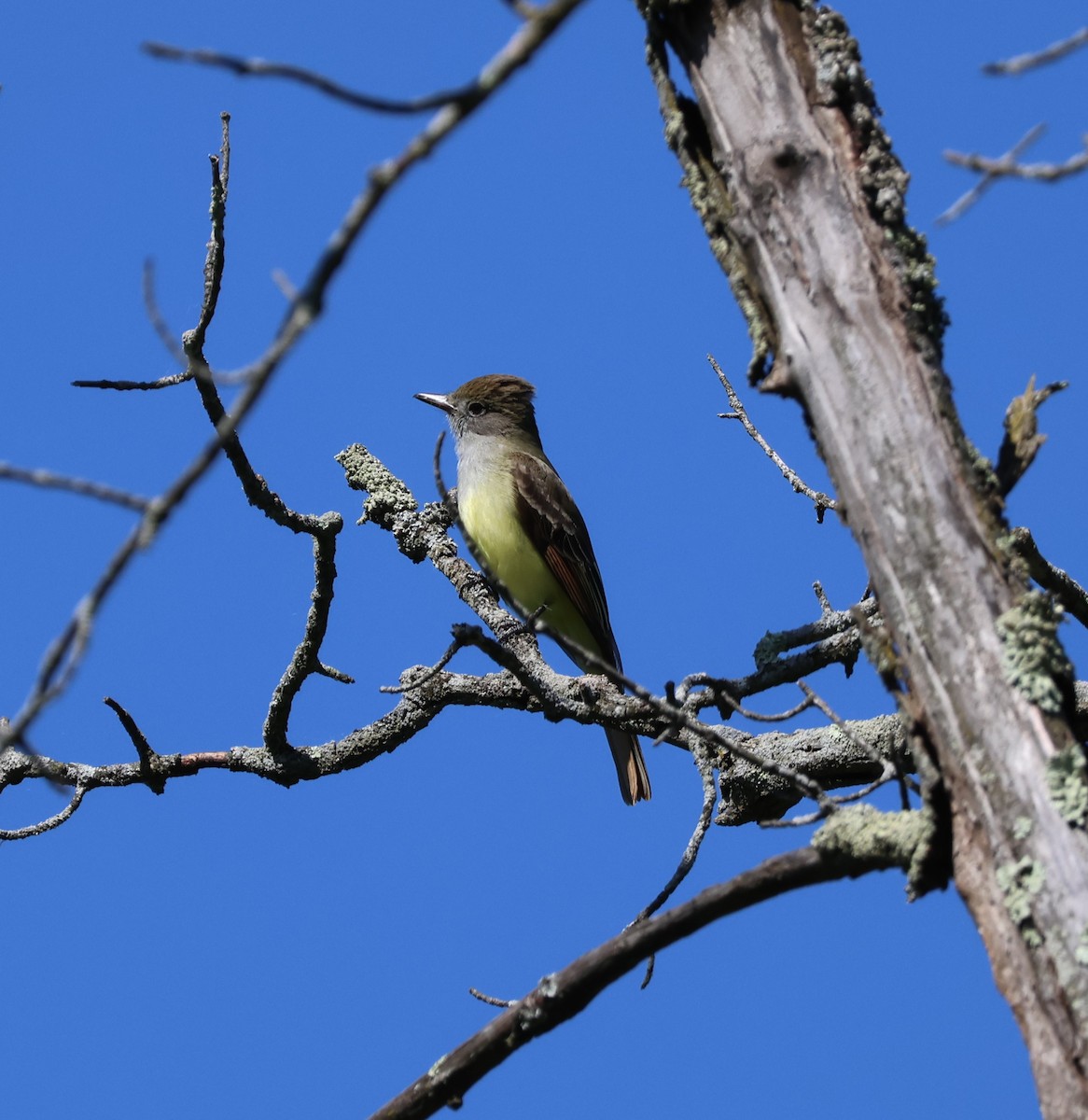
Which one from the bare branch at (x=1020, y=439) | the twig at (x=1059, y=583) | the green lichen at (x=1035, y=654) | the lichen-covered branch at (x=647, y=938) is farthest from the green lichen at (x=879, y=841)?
the twig at (x=1059, y=583)

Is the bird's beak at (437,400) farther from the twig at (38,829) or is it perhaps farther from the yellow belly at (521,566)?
the twig at (38,829)

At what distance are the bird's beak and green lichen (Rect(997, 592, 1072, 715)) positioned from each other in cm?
752

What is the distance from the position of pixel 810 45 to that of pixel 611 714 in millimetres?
2800

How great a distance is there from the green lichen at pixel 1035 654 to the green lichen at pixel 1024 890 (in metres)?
0.29

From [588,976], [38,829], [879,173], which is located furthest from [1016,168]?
[38,829]

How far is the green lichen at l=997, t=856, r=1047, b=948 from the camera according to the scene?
101 inches

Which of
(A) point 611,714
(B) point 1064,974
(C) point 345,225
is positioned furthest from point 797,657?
(C) point 345,225

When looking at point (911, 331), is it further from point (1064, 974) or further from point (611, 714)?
point (611, 714)

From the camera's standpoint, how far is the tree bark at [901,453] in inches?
102

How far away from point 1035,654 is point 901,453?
463 millimetres

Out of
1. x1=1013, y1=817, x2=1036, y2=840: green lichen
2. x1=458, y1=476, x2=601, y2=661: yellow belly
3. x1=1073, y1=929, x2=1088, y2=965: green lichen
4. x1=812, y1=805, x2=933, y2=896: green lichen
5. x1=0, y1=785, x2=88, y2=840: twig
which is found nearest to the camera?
x1=1073, y1=929, x2=1088, y2=965: green lichen

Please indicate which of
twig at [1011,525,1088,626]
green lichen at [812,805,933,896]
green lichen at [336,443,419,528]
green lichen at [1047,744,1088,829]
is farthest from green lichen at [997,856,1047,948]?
green lichen at [336,443,419,528]

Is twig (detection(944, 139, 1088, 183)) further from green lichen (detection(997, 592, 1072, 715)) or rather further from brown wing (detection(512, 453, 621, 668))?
brown wing (detection(512, 453, 621, 668))

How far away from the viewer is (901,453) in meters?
2.81
